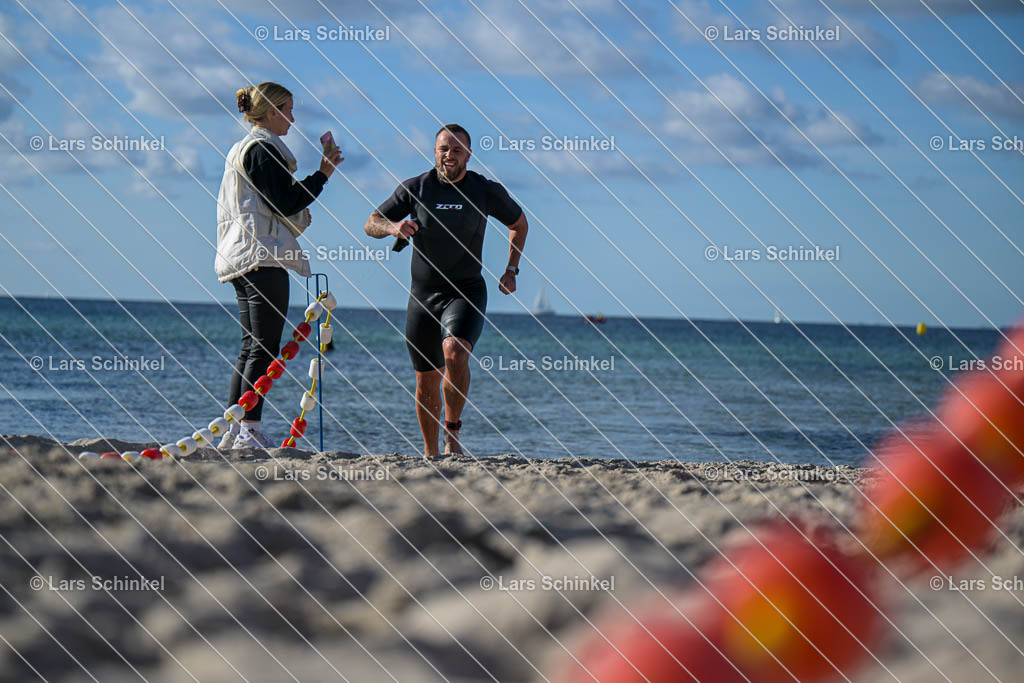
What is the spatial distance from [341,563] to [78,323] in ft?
140

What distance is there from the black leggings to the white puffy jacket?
61 millimetres

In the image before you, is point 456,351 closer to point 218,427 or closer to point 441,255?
point 441,255

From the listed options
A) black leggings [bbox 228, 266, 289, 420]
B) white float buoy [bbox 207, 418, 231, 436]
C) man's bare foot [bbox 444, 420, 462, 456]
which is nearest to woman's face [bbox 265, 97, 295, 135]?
black leggings [bbox 228, 266, 289, 420]

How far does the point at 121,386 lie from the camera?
1291 centimetres

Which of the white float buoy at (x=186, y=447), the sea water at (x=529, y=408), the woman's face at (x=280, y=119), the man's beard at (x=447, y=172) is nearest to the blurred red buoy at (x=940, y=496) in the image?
the sea water at (x=529, y=408)

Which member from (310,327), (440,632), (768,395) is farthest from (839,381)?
(440,632)

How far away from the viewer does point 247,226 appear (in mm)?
4914

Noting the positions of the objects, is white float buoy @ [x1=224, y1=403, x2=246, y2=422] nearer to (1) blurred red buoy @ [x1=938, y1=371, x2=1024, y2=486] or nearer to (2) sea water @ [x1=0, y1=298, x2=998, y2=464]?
(2) sea water @ [x1=0, y1=298, x2=998, y2=464]

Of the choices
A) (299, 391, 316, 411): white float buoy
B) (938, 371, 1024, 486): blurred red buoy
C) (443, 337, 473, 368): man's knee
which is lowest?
(938, 371, 1024, 486): blurred red buoy

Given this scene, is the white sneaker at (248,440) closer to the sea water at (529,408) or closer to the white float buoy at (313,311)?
the white float buoy at (313,311)

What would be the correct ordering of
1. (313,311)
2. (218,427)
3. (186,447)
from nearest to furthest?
(186,447), (218,427), (313,311)

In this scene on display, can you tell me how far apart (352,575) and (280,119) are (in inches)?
127

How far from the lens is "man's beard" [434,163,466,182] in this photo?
5453mm

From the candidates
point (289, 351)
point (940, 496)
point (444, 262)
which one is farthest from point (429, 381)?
point (940, 496)
